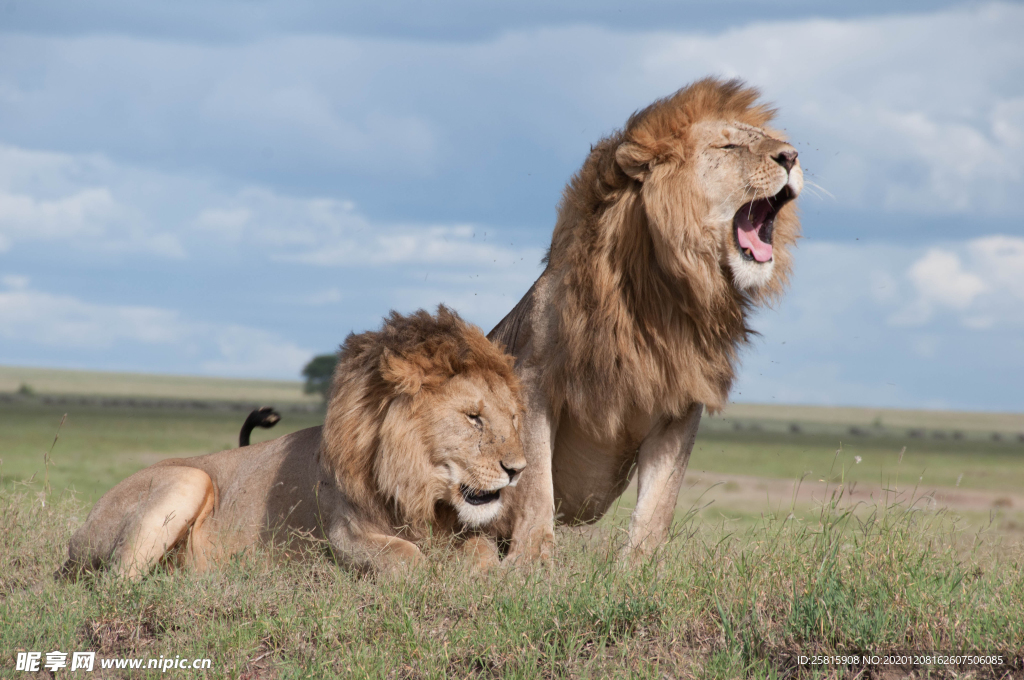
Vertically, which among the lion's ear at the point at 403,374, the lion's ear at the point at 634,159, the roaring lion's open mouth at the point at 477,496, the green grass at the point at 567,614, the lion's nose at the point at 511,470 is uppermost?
the lion's ear at the point at 634,159

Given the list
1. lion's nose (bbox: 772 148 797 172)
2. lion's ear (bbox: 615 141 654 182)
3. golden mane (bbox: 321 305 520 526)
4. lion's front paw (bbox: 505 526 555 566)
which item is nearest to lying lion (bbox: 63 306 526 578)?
golden mane (bbox: 321 305 520 526)

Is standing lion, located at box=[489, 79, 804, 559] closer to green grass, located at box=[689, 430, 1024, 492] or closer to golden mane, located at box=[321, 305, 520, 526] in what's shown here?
golden mane, located at box=[321, 305, 520, 526]

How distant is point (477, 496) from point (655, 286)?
1197 millimetres

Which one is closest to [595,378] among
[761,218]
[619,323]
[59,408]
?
[619,323]

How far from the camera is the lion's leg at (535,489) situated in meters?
4.35

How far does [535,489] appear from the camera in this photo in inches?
172

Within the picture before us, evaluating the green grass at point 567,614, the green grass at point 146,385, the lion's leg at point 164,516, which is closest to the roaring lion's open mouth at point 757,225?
the green grass at point 567,614

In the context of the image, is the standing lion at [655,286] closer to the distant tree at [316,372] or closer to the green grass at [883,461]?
the green grass at [883,461]

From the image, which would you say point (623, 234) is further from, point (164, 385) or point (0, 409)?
point (164, 385)

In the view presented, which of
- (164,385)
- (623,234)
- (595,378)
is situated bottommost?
(164,385)

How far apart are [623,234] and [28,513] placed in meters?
4.08

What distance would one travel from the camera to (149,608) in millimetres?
3711

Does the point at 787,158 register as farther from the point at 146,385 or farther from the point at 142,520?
the point at 146,385

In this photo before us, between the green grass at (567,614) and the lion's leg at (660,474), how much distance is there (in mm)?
215
